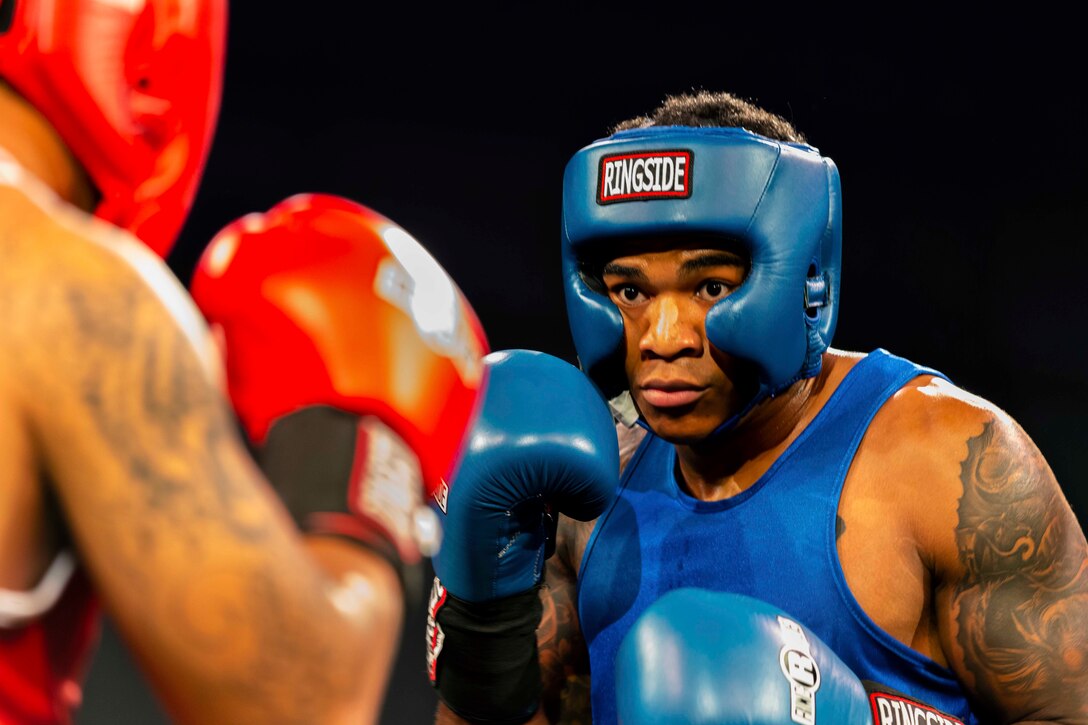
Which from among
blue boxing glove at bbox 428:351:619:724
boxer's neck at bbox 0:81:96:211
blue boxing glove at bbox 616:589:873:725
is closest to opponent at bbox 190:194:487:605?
boxer's neck at bbox 0:81:96:211

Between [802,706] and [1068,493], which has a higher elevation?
[802,706]

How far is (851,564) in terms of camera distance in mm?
1780

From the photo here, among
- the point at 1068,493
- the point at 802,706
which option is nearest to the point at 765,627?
the point at 802,706

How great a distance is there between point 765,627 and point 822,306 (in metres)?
0.61

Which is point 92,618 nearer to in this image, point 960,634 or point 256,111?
point 960,634

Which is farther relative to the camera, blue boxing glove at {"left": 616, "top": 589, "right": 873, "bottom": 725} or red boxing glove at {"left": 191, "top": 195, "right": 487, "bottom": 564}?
blue boxing glove at {"left": 616, "top": 589, "right": 873, "bottom": 725}

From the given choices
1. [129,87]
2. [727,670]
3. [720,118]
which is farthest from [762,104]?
[129,87]

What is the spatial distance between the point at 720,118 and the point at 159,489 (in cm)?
152

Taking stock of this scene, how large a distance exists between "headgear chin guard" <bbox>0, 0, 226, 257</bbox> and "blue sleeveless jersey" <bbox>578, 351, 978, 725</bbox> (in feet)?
3.73

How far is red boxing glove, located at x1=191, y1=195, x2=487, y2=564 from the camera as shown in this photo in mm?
844

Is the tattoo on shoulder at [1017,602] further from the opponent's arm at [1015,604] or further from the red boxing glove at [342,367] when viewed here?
the red boxing glove at [342,367]

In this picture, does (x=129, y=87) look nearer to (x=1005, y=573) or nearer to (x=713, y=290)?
(x=713, y=290)

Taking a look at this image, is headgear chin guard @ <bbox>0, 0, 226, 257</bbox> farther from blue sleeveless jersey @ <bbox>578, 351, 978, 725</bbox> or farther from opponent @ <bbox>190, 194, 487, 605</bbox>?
blue sleeveless jersey @ <bbox>578, 351, 978, 725</bbox>

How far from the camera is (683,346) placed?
71.0 inches
